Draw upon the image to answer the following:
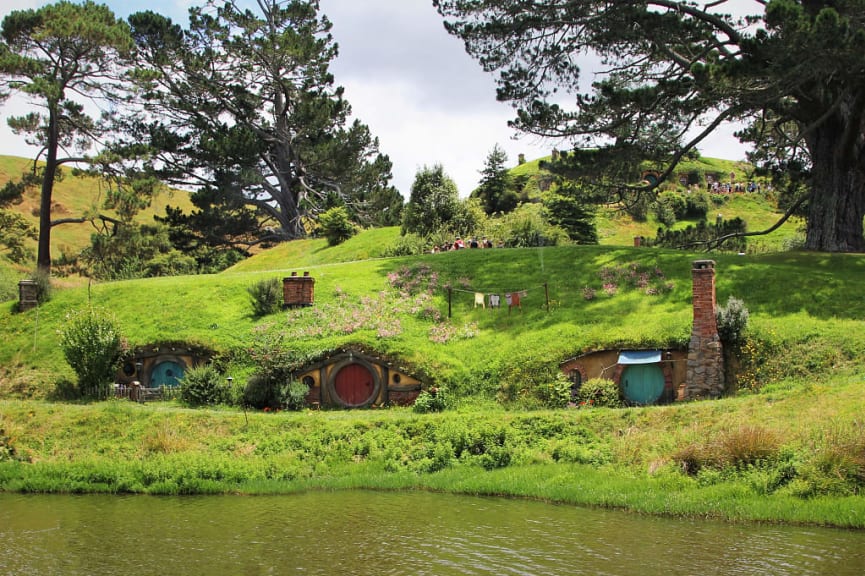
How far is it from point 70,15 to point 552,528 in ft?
136

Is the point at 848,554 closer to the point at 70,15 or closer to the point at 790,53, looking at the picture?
the point at 790,53

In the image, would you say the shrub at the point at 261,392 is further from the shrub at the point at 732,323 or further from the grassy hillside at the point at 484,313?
the shrub at the point at 732,323

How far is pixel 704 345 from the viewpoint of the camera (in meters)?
30.6

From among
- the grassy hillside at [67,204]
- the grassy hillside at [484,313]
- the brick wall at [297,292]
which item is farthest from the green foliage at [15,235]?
the brick wall at [297,292]

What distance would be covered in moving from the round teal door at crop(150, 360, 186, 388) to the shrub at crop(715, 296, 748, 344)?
22.4 m

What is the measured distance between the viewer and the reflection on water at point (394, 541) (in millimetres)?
16672

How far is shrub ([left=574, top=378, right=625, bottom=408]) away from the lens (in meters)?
30.8

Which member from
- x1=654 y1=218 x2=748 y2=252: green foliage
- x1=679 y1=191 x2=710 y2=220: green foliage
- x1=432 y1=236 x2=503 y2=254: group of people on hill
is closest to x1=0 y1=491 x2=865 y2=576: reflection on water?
x1=432 y1=236 x2=503 y2=254: group of people on hill

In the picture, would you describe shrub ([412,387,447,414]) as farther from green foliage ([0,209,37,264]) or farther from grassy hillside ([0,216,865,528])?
green foliage ([0,209,37,264])

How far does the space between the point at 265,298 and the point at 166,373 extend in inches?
233

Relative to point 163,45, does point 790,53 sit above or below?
below

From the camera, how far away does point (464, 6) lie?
4219cm

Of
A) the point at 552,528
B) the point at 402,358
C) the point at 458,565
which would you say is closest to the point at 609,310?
the point at 402,358

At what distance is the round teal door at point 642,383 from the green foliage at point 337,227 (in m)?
38.3
